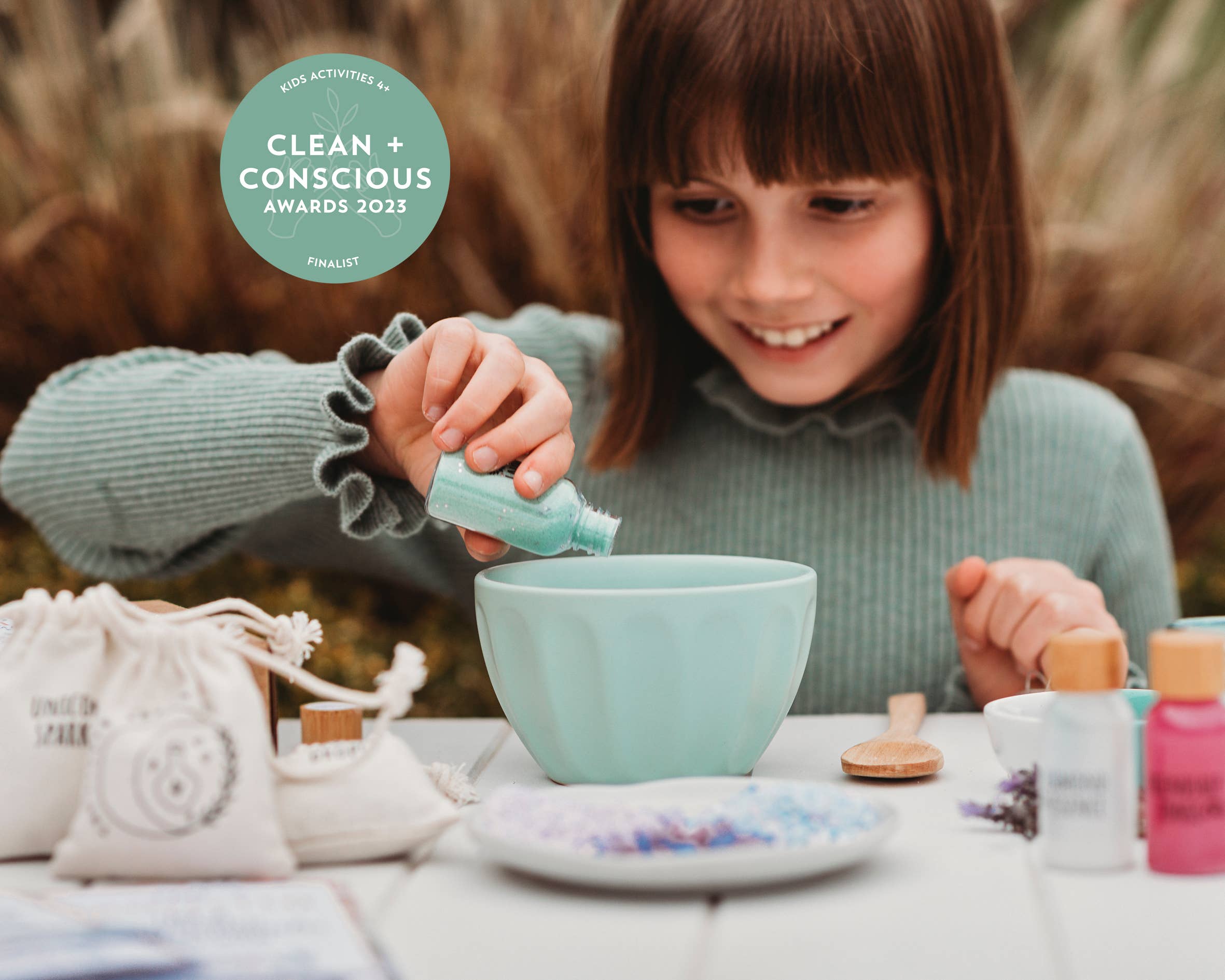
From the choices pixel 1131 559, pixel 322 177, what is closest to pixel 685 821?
pixel 322 177

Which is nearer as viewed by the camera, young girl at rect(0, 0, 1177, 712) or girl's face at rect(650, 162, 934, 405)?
young girl at rect(0, 0, 1177, 712)

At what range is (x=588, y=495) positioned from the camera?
1.25 m

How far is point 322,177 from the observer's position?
33.6 inches

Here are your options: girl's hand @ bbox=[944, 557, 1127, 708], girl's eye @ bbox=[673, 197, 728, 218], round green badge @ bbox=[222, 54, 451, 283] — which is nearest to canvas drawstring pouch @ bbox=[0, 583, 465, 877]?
round green badge @ bbox=[222, 54, 451, 283]

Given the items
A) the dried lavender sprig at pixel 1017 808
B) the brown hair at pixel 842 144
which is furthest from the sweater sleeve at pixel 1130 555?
Answer: the dried lavender sprig at pixel 1017 808

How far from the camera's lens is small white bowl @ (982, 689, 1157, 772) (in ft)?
1.92

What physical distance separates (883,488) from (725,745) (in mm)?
629

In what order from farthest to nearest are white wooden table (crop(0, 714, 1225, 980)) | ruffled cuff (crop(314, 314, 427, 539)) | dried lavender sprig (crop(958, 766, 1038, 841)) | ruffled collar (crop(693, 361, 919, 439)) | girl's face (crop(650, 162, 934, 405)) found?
ruffled collar (crop(693, 361, 919, 439)), girl's face (crop(650, 162, 934, 405)), ruffled cuff (crop(314, 314, 427, 539)), dried lavender sprig (crop(958, 766, 1038, 841)), white wooden table (crop(0, 714, 1225, 980))

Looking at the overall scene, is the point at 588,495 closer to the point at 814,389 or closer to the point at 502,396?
the point at 814,389

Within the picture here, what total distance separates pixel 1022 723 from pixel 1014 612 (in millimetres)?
298

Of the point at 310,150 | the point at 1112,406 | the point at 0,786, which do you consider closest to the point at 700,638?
the point at 0,786

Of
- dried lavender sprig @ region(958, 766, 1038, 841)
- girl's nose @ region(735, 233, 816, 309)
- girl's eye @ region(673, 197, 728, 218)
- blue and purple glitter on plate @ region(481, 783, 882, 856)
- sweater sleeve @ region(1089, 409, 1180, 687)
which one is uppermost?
girl's eye @ region(673, 197, 728, 218)

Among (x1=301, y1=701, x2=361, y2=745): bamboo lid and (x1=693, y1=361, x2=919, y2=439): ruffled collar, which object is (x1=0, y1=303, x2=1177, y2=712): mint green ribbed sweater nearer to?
(x1=693, y1=361, x2=919, y2=439): ruffled collar

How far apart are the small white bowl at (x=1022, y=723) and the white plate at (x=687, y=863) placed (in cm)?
11
